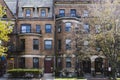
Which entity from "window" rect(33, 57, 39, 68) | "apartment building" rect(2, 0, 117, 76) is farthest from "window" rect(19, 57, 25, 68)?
"window" rect(33, 57, 39, 68)

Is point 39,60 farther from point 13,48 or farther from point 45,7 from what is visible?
point 45,7

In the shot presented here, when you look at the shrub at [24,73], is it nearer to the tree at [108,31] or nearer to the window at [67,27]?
the window at [67,27]

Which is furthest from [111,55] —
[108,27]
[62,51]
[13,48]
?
[13,48]

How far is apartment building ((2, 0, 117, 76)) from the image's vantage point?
58.5m

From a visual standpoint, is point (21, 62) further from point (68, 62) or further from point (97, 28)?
point (97, 28)

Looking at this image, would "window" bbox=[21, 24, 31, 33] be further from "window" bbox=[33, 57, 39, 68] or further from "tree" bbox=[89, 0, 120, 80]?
"tree" bbox=[89, 0, 120, 80]

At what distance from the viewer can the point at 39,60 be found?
5931 centimetres

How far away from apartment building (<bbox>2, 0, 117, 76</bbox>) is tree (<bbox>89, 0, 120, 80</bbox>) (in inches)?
557

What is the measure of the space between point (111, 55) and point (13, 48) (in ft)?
77.7

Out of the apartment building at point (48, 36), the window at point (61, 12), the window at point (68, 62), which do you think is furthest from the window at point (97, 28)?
the window at point (61, 12)

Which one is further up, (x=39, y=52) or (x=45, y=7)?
(x=45, y=7)

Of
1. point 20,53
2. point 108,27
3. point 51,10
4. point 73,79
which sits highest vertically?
point 51,10

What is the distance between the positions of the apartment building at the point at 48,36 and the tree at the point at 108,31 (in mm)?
14154

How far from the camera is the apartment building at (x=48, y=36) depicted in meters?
58.5
